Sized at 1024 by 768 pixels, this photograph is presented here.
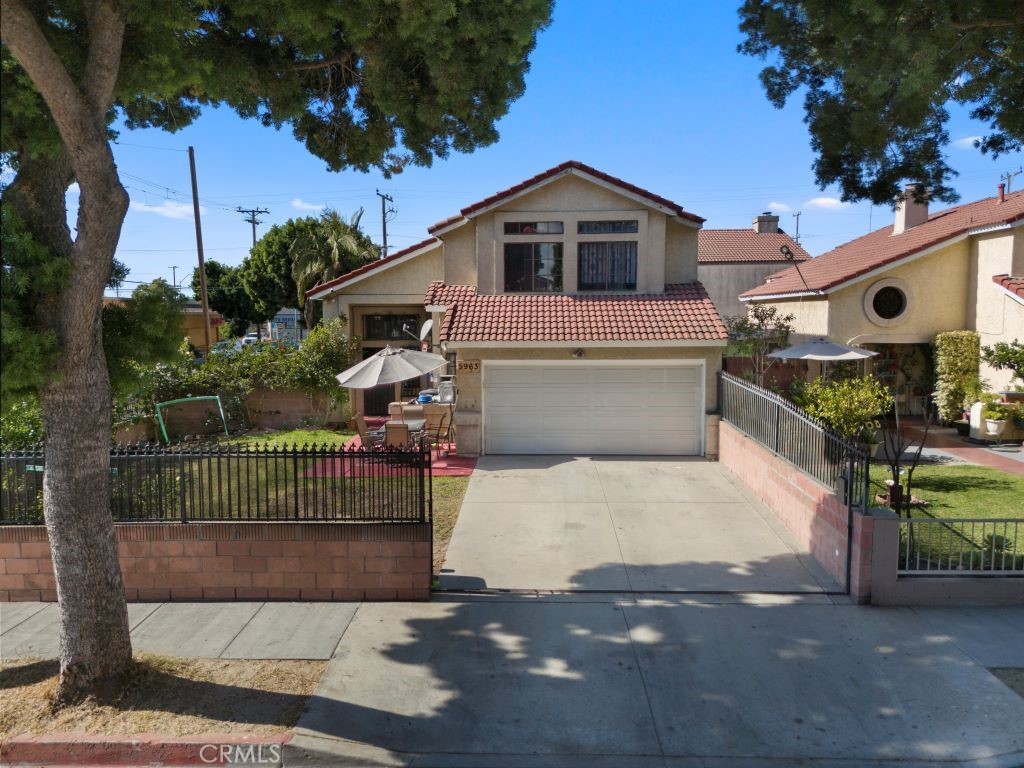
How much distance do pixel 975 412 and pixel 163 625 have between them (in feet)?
57.4

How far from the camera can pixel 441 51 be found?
7070 millimetres

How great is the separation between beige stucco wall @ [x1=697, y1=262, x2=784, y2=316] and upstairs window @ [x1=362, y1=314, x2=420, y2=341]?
1516 cm

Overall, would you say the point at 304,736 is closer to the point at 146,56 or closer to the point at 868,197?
the point at 146,56

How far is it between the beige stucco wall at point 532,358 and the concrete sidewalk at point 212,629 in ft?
25.7

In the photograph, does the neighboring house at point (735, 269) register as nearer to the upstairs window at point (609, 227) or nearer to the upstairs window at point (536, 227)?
the upstairs window at point (609, 227)

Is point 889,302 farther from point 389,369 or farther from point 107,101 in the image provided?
point 107,101

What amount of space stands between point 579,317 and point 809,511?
7.39 meters

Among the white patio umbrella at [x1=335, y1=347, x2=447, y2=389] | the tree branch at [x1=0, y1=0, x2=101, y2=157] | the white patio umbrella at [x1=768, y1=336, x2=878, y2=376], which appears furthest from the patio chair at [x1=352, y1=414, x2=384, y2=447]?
the tree branch at [x1=0, y1=0, x2=101, y2=157]

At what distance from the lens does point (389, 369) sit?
43.7 feet

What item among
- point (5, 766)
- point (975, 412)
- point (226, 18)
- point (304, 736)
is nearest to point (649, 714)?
point (304, 736)

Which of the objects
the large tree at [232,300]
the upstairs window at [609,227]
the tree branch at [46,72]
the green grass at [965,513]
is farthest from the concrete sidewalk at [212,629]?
the large tree at [232,300]

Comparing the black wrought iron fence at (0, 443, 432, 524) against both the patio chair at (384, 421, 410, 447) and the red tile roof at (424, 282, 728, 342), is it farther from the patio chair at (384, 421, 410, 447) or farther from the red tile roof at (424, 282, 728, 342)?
the red tile roof at (424, 282, 728, 342)

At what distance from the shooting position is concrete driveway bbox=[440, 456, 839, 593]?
26.9ft

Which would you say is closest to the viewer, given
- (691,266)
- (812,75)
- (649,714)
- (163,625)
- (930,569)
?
(649,714)
